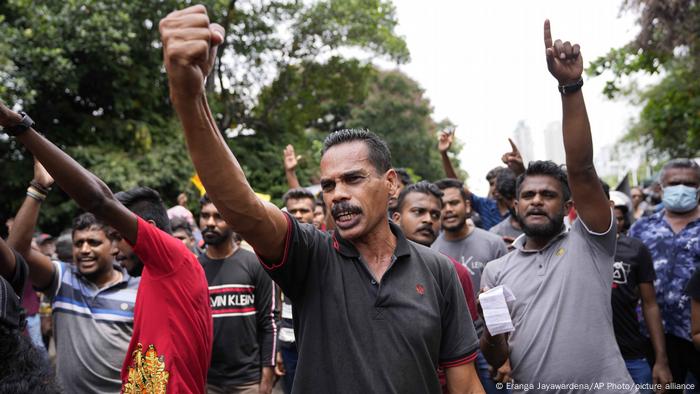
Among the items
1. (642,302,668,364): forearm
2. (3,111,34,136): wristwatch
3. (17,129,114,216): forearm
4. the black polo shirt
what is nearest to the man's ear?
the black polo shirt

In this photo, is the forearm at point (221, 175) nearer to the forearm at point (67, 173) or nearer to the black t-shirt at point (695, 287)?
the forearm at point (67, 173)

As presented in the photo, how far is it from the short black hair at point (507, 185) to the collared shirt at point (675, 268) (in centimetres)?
141

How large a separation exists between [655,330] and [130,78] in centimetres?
1294

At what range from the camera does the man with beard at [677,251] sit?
5.25m

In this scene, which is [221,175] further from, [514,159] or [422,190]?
[514,159]

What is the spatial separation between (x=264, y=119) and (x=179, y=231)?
1273cm

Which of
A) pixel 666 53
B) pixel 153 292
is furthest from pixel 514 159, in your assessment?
pixel 666 53

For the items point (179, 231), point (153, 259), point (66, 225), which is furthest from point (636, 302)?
point (66, 225)

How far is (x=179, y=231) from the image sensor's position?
6.71 m

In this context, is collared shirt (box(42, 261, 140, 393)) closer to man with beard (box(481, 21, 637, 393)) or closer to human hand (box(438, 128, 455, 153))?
man with beard (box(481, 21, 637, 393))

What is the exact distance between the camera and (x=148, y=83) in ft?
49.3

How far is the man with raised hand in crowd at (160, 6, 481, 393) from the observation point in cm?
217

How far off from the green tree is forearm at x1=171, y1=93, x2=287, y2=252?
9.39 metres

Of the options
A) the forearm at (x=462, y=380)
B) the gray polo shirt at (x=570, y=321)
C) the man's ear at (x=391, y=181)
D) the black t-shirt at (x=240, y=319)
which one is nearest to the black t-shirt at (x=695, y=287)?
the gray polo shirt at (x=570, y=321)
